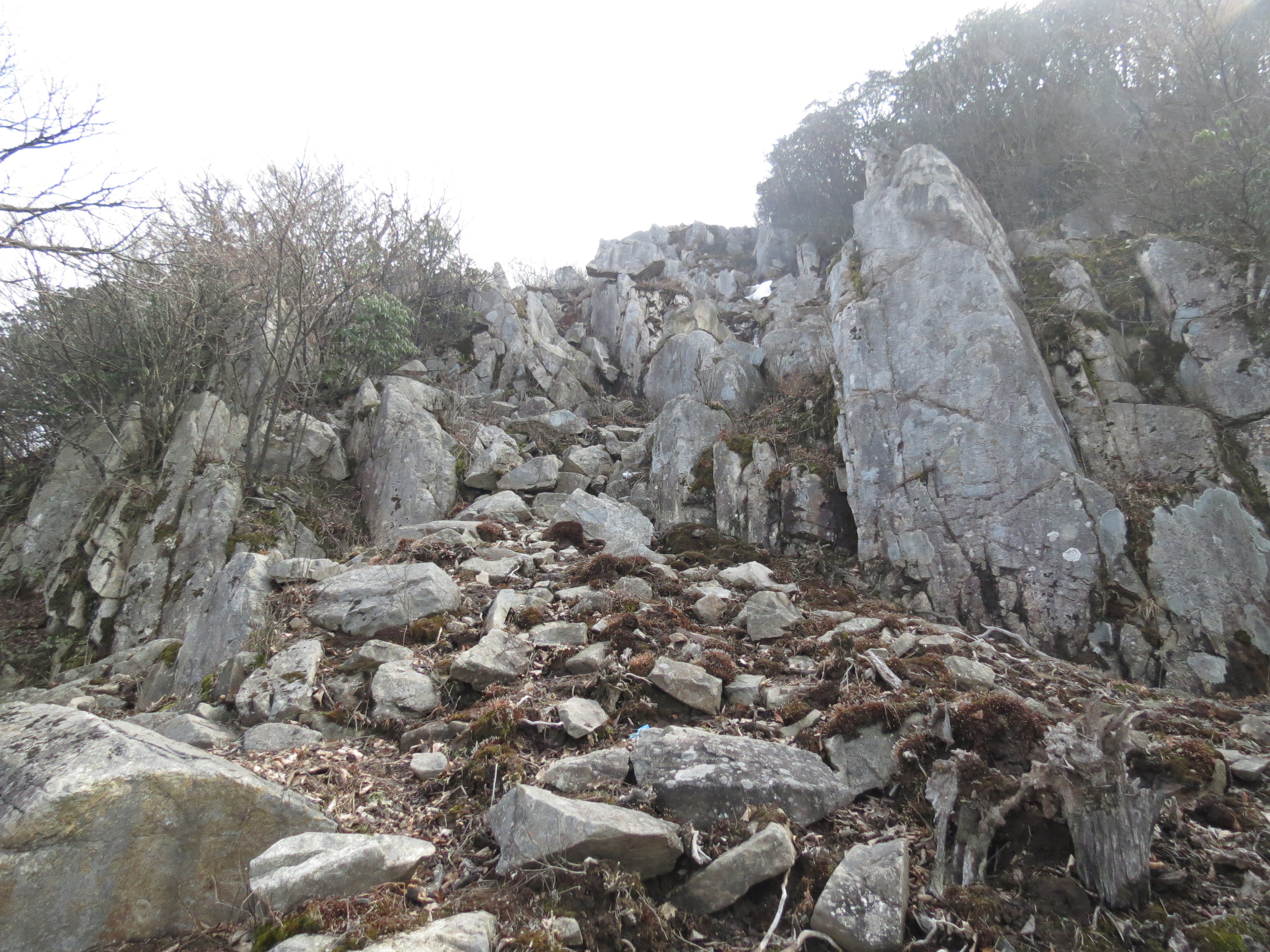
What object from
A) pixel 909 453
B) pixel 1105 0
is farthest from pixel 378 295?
pixel 1105 0

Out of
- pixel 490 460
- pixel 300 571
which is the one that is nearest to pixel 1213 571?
pixel 300 571

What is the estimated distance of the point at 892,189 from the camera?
11.7 m

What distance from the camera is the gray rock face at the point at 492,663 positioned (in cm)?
552

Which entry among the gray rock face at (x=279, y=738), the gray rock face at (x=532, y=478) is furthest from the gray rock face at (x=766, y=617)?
the gray rock face at (x=532, y=478)

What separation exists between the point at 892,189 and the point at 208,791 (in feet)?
42.4

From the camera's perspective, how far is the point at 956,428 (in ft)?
29.3

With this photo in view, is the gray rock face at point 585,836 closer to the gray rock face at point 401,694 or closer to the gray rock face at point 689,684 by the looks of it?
the gray rock face at point 689,684

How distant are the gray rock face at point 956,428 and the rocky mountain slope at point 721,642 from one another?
0.05m

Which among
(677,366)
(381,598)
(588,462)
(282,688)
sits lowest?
(282,688)

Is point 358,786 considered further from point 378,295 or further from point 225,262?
point 378,295

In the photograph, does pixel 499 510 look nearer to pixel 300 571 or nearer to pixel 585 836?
pixel 300 571

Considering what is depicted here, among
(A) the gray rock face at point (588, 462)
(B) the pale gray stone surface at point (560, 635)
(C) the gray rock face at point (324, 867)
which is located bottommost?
(C) the gray rock face at point (324, 867)

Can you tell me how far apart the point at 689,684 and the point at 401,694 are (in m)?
2.47

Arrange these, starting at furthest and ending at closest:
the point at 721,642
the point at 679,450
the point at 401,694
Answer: the point at 679,450 < the point at 721,642 < the point at 401,694
